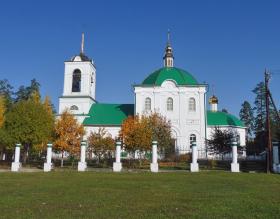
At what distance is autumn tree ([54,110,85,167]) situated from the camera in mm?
29891

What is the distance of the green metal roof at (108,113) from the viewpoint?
143ft

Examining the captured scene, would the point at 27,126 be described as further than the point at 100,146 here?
No

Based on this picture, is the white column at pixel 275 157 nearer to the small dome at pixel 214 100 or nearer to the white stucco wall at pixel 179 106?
the white stucco wall at pixel 179 106

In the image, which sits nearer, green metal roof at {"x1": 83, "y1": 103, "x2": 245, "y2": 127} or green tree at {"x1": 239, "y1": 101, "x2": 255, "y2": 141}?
green metal roof at {"x1": 83, "y1": 103, "x2": 245, "y2": 127}

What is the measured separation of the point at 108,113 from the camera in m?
45.0

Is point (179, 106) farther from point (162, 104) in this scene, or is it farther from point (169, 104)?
point (162, 104)

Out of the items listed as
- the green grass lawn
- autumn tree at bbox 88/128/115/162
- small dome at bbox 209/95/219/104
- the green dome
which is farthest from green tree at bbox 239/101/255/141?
the green grass lawn

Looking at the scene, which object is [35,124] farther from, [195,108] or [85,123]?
[195,108]

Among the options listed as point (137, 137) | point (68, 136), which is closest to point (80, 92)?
point (68, 136)

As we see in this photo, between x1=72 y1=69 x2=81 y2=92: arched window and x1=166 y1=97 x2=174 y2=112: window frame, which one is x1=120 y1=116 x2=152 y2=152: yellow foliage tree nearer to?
x1=166 y1=97 x2=174 y2=112: window frame

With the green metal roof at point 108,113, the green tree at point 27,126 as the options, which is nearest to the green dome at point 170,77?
the green metal roof at point 108,113

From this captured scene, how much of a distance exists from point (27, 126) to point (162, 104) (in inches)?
653

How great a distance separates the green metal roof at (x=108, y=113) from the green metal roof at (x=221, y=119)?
9557mm

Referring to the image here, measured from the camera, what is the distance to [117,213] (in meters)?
7.46
